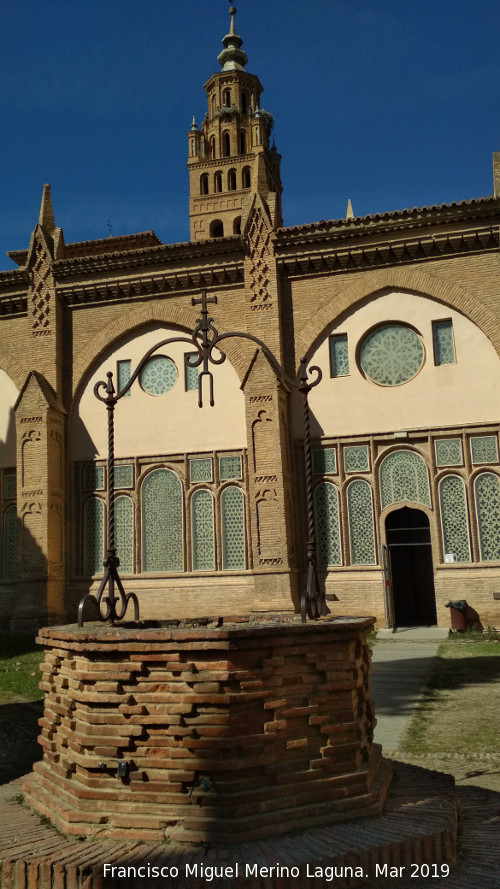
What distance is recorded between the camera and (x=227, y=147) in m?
44.1

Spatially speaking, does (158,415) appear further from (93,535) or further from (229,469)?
(93,535)

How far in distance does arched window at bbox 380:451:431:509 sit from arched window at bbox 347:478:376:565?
0.39 metres

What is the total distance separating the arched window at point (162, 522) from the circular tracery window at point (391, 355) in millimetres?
5441

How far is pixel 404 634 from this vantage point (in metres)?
16.0

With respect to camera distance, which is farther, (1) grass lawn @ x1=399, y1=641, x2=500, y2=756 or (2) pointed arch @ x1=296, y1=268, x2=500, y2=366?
(2) pointed arch @ x1=296, y1=268, x2=500, y2=366

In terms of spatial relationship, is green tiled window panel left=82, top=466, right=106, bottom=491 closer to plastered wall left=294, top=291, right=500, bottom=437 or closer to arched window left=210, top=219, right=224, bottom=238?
plastered wall left=294, top=291, right=500, bottom=437

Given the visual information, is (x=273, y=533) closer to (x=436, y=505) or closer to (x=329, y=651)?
(x=436, y=505)

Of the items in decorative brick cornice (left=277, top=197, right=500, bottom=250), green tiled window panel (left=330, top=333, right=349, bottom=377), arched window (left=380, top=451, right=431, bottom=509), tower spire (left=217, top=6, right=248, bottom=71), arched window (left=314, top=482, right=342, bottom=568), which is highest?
tower spire (left=217, top=6, right=248, bottom=71)

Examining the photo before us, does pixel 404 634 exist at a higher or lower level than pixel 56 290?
lower

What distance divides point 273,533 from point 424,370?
5072 millimetres

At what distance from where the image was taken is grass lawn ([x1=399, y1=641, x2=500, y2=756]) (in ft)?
24.0

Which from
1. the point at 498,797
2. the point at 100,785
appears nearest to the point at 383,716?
the point at 498,797

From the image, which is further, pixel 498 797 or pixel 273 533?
pixel 273 533

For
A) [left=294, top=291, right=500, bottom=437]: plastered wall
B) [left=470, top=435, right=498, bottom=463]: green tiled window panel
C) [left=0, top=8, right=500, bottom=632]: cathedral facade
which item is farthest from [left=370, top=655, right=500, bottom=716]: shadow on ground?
[left=294, top=291, right=500, bottom=437]: plastered wall
